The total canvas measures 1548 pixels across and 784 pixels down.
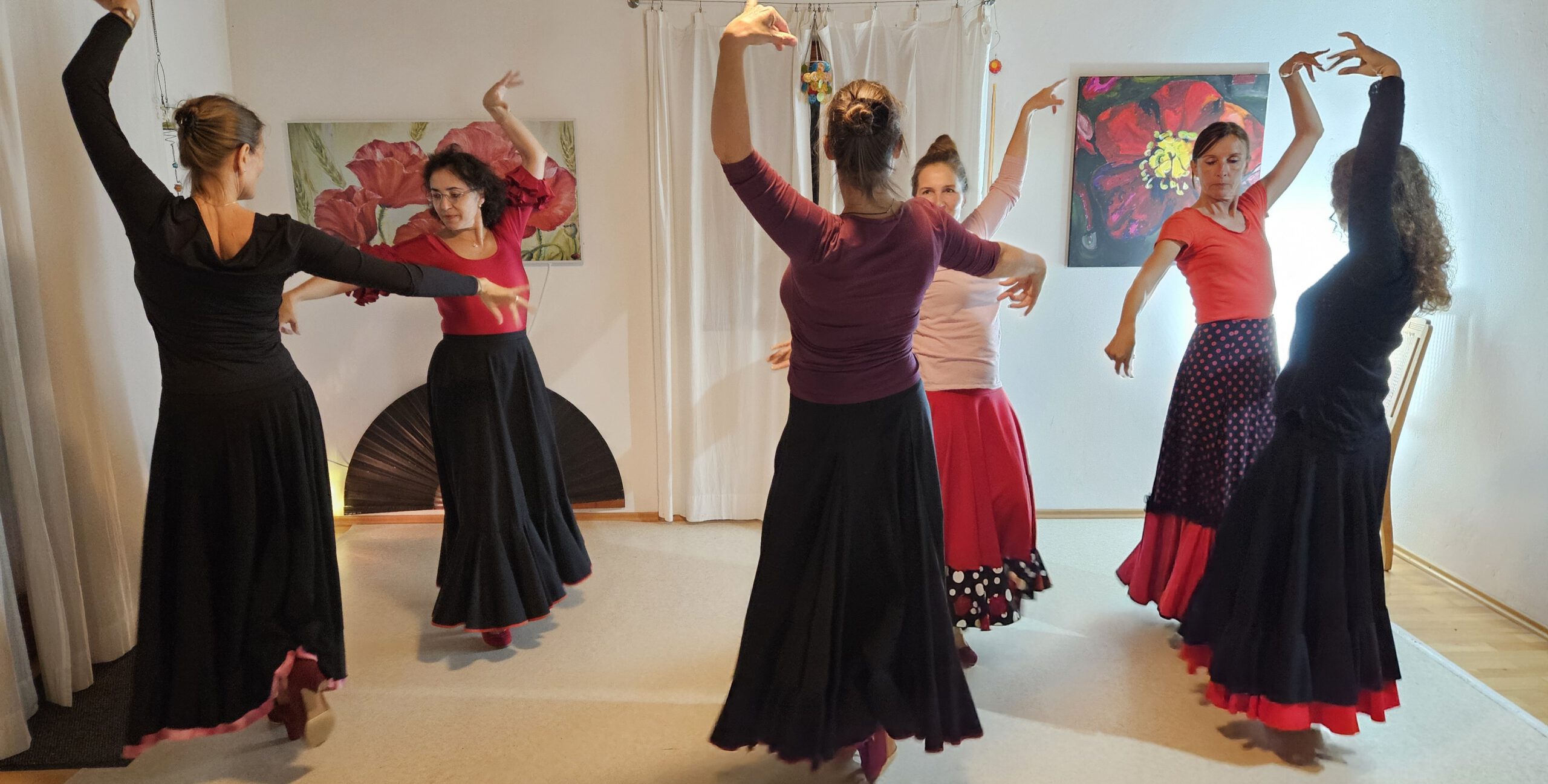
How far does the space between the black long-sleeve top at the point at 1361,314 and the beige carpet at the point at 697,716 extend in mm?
865

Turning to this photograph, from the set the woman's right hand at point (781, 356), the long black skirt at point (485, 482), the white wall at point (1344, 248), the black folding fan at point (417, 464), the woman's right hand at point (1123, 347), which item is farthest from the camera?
the black folding fan at point (417, 464)

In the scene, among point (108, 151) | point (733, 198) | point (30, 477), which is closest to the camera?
point (108, 151)

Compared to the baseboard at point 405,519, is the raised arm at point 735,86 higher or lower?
higher

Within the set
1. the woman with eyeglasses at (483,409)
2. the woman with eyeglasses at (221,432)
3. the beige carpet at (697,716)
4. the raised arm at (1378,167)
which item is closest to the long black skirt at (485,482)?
the woman with eyeglasses at (483,409)

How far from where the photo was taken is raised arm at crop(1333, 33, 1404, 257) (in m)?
1.94

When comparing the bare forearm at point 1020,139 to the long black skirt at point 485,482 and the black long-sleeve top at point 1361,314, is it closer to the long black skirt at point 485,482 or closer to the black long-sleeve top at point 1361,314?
the black long-sleeve top at point 1361,314

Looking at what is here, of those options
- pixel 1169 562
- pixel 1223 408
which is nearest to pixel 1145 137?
pixel 1223 408

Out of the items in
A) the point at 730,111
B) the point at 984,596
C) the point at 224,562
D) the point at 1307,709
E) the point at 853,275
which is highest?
the point at 730,111

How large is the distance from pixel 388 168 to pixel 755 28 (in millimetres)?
2691

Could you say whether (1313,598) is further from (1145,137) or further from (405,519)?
(405,519)

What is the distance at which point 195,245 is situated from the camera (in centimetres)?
188

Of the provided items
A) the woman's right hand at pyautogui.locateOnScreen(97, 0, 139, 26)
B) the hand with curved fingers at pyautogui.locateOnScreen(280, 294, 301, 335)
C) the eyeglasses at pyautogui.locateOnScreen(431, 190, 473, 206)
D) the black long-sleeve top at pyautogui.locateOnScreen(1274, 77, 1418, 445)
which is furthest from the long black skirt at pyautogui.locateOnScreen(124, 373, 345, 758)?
the black long-sleeve top at pyautogui.locateOnScreen(1274, 77, 1418, 445)

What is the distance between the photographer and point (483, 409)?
274cm

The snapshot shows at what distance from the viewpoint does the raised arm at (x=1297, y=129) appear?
2650 mm
